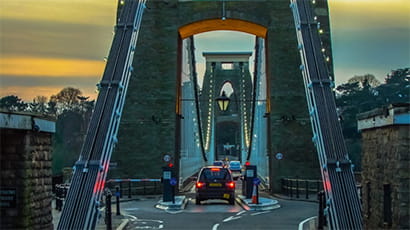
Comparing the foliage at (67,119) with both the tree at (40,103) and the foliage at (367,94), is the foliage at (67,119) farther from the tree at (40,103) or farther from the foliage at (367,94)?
the foliage at (367,94)

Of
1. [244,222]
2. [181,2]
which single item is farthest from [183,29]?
[244,222]

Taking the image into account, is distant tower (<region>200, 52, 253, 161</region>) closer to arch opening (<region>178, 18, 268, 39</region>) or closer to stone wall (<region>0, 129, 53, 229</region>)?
arch opening (<region>178, 18, 268, 39</region>)

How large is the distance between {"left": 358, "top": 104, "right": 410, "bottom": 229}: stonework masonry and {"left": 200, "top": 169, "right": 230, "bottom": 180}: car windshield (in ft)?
32.5

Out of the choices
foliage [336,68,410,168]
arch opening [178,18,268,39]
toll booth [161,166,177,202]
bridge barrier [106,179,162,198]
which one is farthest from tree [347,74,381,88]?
toll booth [161,166,177,202]

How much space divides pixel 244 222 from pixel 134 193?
11.8m

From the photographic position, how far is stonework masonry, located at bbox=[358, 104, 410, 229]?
370 inches

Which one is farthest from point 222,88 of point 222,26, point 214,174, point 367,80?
point 214,174

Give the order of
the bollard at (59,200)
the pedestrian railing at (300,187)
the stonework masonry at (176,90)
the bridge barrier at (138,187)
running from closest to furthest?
the bollard at (59,200) → the pedestrian railing at (300,187) → the bridge barrier at (138,187) → the stonework masonry at (176,90)

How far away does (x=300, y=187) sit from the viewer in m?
26.8

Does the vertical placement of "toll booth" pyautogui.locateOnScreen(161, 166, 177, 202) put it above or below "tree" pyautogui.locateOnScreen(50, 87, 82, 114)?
below

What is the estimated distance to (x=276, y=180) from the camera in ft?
89.7

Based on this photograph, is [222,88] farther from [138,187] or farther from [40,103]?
[138,187]

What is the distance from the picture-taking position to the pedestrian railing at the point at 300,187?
2597 cm

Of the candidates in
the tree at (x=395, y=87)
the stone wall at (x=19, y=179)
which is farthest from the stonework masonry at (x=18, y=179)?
the tree at (x=395, y=87)
